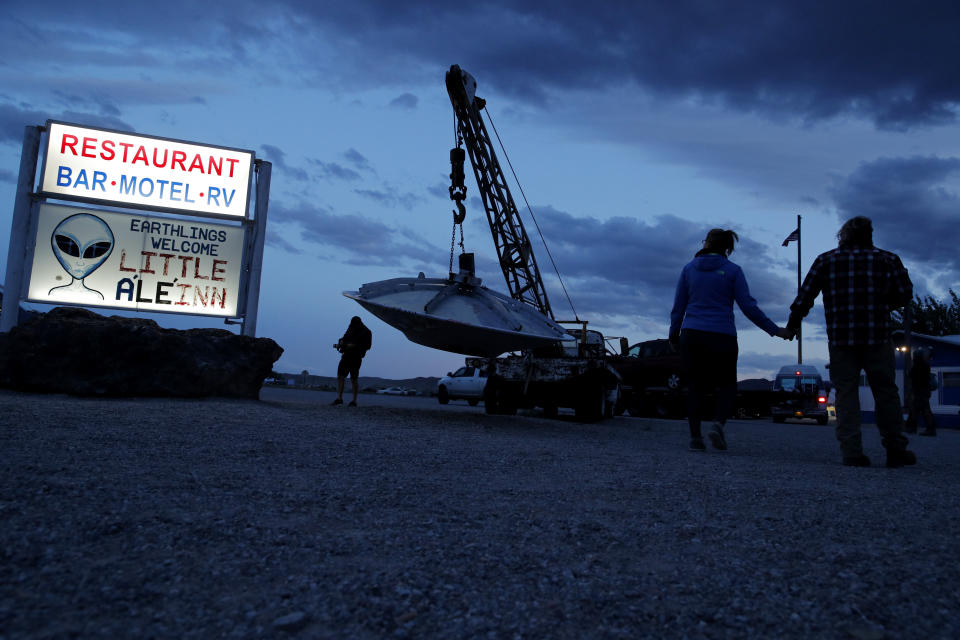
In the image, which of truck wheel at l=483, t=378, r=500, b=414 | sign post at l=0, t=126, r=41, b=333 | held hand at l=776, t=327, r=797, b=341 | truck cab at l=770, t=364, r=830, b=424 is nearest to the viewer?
held hand at l=776, t=327, r=797, b=341

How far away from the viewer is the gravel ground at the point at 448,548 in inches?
68.9

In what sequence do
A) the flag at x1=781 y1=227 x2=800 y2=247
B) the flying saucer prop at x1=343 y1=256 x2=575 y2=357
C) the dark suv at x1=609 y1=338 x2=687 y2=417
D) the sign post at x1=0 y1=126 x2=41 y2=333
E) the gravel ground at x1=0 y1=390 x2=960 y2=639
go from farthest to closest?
the flag at x1=781 y1=227 x2=800 y2=247
the dark suv at x1=609 y1=338 x2=687 y2=417
the sign post at x1=0 y1=126 x2=41 y2=333
the flying saucer prop at x1=343 y1=256 x2=575 y2=357
the gravel ground at x1=0 y1=390 x2=960 y2=639

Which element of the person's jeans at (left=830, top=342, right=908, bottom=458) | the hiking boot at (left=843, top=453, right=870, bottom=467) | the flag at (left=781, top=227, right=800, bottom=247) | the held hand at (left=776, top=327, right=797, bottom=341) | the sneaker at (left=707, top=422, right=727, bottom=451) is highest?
the flag at (left=781, top=227, right=800, bottom=247)

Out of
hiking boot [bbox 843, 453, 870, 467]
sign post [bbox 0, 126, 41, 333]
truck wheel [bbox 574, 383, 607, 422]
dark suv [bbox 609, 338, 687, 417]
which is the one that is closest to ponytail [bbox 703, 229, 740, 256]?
hiking boot [bbox 843, 453, 870, 467]

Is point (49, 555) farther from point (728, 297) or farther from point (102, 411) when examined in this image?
point (728, 297)

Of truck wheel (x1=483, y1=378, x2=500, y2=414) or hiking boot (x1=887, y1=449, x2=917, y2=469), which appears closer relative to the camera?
hiking boot (x1=887, y1=449, x2=917, y2=469)

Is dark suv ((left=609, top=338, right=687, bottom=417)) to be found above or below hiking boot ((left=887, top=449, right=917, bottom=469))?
above

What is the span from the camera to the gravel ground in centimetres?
175

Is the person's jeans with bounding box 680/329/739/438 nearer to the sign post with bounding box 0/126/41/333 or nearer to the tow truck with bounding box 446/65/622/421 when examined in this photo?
the tow truck with bounding box 446/65/622/421

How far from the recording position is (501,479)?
3971mm

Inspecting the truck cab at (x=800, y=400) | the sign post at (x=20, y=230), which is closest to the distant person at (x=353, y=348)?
the sign post at (x=20, y=230)

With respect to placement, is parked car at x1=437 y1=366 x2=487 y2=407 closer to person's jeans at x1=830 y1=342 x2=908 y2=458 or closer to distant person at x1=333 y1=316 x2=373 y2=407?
distant person at x1=333 y1=316 x2=373 y2=407

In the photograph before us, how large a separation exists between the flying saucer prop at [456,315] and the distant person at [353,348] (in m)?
2.03

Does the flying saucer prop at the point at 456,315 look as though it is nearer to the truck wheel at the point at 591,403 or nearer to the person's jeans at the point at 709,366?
the truck wheel at the point at 591,403
